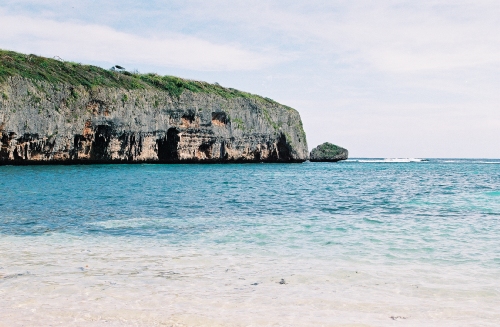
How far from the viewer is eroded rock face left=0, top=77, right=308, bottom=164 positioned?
4416 centimetres

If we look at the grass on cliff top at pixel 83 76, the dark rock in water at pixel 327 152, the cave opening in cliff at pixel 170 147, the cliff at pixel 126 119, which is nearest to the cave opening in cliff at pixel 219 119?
the cliff at pixel 126 119

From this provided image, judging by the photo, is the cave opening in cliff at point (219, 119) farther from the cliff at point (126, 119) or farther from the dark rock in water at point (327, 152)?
the dark rock in water at point (327, 152)

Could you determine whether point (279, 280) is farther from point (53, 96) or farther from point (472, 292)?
point (53, 96)

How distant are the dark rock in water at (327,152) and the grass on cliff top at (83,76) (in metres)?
33.3

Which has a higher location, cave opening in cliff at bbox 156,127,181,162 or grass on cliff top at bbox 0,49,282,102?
grass on cliff top at bbox 0,49,282,102

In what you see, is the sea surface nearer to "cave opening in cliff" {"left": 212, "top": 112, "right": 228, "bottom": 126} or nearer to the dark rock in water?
"cave opening in cliff" {"left": 212, "top": 112, "right": 228, "bottom": 126}

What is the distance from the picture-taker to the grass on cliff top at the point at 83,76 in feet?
149

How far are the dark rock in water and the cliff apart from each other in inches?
771

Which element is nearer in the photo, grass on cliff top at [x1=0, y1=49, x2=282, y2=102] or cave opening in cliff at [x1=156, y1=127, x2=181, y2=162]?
grass on cliff top at [x1=0, y1=49, x2=282, y2=102]

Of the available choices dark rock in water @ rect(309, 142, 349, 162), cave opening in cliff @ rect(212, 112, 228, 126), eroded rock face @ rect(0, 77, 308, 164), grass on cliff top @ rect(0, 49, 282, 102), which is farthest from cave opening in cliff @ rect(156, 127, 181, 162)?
dark rock in water @ rect(309, 142, 349, 162)

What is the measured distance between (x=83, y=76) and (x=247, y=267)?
49.9 metres

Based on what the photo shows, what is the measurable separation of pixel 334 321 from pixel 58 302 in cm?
312

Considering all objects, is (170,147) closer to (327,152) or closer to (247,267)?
(327,152)

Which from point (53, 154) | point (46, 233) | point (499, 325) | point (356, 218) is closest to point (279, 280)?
point (499, 325)
